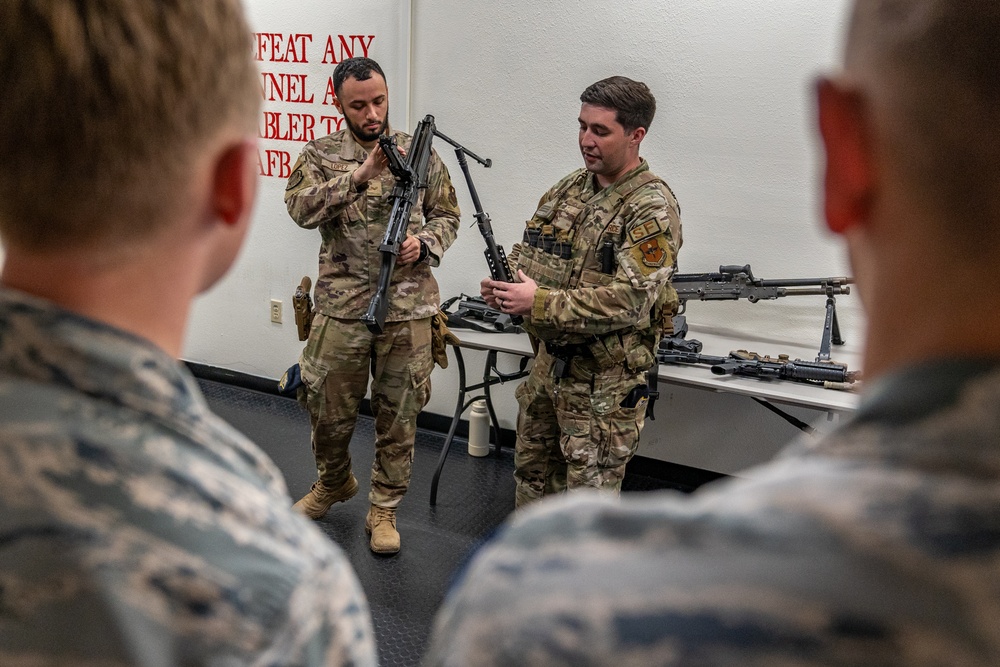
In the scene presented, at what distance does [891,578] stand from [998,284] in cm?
17

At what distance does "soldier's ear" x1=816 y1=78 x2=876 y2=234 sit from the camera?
0.49 meters

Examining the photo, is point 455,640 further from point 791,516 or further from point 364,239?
point 364,239

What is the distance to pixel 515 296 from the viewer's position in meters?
2.68

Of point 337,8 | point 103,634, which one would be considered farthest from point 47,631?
point 337,8

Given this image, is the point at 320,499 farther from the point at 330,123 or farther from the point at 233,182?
the point at 233,182

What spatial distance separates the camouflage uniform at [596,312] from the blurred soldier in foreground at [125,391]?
203 cm

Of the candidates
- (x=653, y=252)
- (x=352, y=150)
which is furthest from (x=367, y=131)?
(x=653, y=252)

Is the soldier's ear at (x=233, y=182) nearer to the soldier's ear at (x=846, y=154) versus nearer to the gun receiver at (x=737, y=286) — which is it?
the soldier's ear at (x=846, y=154)

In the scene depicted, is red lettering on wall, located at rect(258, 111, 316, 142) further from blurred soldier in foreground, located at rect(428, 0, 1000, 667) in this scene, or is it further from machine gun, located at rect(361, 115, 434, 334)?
blurred soldier in foreground, located at rect(428, 0, 1000, 667)

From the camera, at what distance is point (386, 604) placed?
8.69 ft

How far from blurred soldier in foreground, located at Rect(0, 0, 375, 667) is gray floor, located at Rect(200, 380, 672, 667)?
Result: 195cm

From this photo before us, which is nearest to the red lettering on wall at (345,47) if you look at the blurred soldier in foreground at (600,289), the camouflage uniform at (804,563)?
the blurred soldier in foreground at (600,289)

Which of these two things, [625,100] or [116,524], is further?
[625,100]

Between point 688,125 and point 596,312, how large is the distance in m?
1.29
